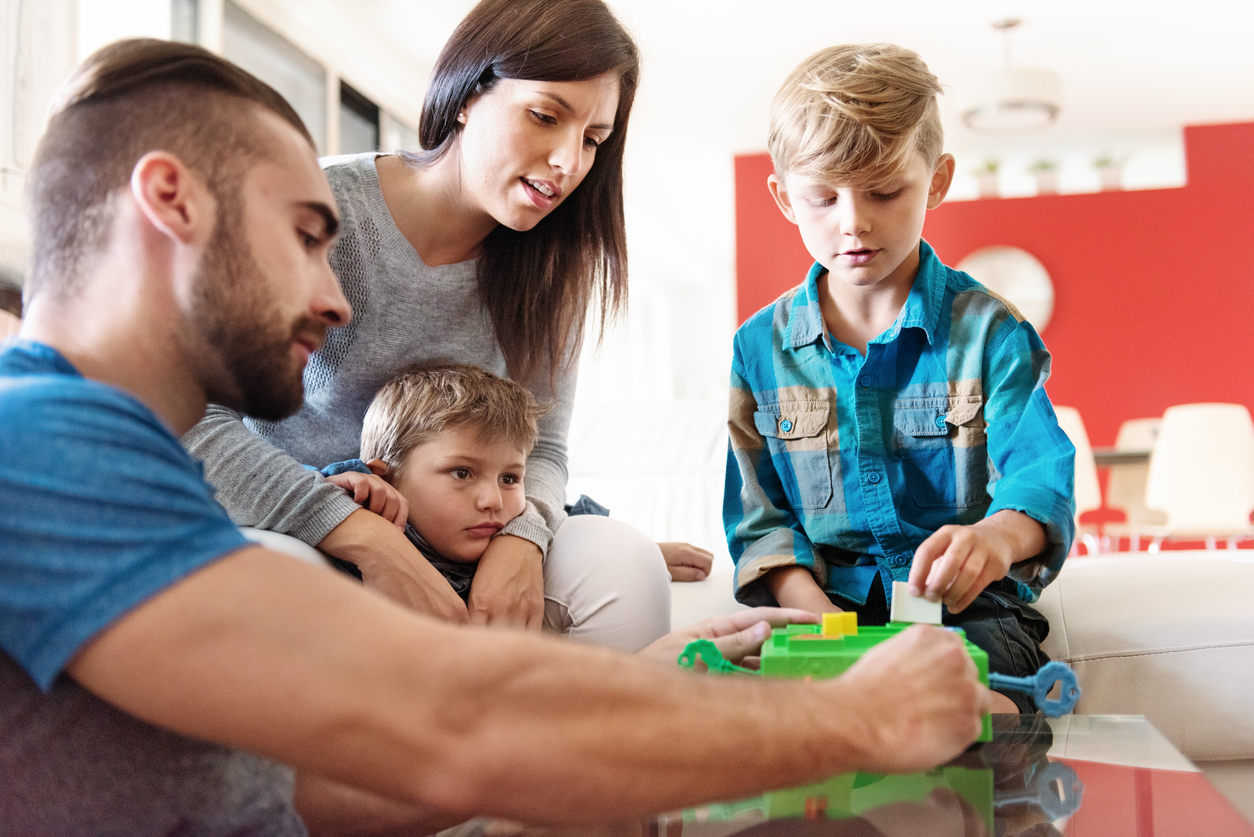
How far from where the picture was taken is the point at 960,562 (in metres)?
0.92

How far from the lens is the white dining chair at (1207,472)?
3.82m

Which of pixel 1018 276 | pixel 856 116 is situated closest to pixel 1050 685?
pixel 856 116

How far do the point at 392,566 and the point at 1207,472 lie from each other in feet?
12.6

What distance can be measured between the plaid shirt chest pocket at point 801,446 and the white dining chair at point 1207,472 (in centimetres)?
304

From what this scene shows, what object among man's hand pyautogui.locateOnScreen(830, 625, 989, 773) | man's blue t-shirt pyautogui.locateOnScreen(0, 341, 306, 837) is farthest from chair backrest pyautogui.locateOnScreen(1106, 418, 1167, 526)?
man's blue t-shirt pyautogui.locateOnScreen(0, 341, 306, 837)

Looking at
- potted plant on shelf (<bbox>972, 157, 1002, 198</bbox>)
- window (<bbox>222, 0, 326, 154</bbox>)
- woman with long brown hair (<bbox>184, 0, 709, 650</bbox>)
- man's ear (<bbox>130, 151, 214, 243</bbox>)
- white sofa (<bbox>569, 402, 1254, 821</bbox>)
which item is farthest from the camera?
potted plant on shelf (<bbox>972, 157, 1002, 198</bbox>)

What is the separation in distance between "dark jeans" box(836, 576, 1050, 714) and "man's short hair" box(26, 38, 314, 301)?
2.85ft

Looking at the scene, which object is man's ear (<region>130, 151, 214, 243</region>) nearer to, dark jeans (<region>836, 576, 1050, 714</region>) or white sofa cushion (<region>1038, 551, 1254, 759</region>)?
dark jeans (<region>836, 576, 1050, 714</region>)

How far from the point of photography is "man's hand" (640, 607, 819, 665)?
0.90m

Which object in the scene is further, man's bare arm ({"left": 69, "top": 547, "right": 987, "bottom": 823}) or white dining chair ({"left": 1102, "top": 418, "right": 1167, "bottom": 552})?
white dining chair ({"left": 1102, "top": 418, "right": 1167, "bottom": 552})

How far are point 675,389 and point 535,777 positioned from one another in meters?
11.3

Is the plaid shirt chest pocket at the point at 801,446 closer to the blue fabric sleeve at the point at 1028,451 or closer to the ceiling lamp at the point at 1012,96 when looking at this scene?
the blue fabric sleeve at the point at 1028,451

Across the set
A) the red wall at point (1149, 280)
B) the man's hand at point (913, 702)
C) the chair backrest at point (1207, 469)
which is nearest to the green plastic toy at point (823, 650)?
the man's hand at point (913, 702)

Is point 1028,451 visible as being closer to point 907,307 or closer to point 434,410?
point 907,307
